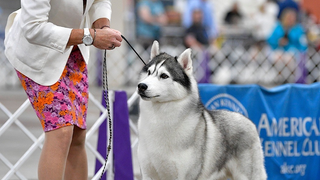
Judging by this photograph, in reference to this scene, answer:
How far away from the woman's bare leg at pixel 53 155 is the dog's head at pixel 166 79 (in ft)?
1.86

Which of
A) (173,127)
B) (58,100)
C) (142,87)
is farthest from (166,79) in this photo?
(58,100)

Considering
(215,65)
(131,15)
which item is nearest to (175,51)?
(215,65)

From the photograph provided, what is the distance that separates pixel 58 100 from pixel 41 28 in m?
0.41

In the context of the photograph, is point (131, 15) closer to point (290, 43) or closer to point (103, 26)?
point (290, 43)

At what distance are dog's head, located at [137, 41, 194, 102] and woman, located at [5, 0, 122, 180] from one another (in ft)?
1.32

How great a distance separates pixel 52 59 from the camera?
8.95 ft

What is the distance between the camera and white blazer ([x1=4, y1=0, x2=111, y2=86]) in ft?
8.44

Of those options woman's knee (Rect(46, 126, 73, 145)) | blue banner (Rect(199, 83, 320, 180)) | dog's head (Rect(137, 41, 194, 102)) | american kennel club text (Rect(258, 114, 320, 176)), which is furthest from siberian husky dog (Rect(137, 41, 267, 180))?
american kennel club text (Rect(258, 114, 320, 176))

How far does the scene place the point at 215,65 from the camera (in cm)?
1205

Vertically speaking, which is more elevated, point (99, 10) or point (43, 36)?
point (99, 10)

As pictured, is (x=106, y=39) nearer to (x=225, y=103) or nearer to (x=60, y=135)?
(x=60, y=135)

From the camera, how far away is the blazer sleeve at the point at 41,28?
8.39 feet

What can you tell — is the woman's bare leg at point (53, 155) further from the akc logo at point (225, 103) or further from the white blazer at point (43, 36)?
the akc logo at point (225, 103)

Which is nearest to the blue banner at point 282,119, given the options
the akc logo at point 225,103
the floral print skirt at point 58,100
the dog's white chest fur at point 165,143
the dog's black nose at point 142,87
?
the akc logo at point 225,103
